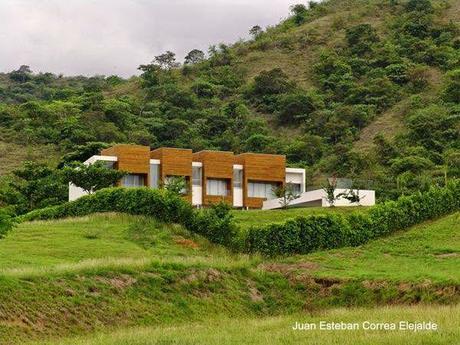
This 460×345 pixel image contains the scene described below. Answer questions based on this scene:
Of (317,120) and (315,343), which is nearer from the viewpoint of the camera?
(315,343)

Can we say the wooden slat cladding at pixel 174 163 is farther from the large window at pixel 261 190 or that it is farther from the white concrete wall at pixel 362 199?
the white concrete wall at pixel 362 199

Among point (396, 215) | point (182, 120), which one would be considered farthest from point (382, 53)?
point (396, 215)

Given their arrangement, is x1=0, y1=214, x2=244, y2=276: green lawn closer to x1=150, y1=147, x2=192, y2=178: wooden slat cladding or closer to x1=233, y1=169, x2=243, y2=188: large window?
x1=150, y1=147, x2=192, y2=178: wooden slat cladding

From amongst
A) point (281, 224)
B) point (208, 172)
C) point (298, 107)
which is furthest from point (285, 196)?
point (298, 107)

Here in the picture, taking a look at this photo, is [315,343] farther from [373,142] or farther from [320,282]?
[373,142]

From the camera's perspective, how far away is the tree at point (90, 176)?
5472 cm

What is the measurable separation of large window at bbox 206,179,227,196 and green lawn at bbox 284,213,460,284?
85.4 ft

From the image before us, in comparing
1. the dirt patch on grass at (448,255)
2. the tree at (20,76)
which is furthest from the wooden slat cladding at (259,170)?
the tree at (20,76)

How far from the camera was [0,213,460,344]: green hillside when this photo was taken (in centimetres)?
2422

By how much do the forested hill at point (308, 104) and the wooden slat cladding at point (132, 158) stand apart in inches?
374

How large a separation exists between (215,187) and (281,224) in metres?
29.2

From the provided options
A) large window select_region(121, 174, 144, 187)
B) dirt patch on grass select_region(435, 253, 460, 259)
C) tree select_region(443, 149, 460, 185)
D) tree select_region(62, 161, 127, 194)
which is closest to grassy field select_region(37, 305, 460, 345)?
dirt patch on grass select_region(435, 253, 460, 259)

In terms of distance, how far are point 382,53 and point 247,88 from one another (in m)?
18.6

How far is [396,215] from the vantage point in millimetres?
43812
